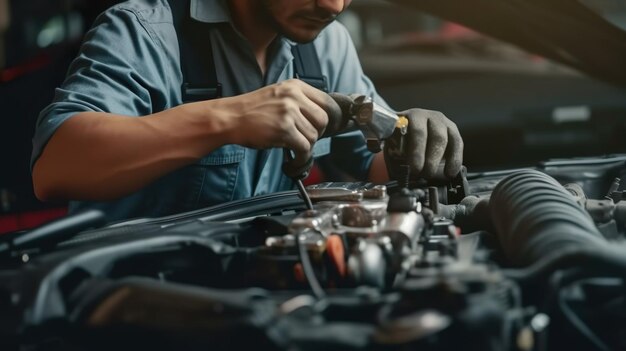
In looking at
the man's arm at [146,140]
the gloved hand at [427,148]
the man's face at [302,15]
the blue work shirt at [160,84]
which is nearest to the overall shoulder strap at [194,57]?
the blue work shirt at [160,84]

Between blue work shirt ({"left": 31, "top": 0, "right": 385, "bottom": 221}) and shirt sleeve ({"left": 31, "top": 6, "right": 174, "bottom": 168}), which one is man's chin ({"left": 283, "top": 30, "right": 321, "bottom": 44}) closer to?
blue work shirt ({"left": 31, "top": 0, "right": 385, "bottom": 221})

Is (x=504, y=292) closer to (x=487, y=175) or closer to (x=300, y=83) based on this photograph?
(x=300, y=83)

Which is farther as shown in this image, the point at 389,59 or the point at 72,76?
the point at 389,59

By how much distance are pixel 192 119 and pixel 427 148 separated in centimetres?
37

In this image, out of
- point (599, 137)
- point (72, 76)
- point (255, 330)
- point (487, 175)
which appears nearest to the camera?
point (255, 330)

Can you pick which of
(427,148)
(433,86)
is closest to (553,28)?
(427,148)

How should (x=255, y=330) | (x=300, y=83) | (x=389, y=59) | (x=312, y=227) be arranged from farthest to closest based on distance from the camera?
1. (x=389, y=59)
2. (x=300, y=83)
3. (x=312, y=227)
4. (x=255, y=330)

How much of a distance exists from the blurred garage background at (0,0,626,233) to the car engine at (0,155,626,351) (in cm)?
72

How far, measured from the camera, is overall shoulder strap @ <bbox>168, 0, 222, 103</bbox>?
151cm

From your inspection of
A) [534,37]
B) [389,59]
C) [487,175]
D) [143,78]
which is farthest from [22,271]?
[389,59]

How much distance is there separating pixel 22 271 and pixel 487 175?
93 centimetres

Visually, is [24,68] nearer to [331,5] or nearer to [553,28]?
[331,5]

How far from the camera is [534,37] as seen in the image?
1610 mm

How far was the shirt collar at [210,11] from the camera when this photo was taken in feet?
5.09
